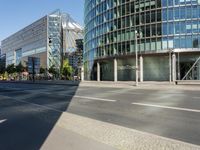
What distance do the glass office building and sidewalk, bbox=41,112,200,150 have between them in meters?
44.1

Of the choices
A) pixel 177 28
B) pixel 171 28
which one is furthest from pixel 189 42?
pixel 171 28

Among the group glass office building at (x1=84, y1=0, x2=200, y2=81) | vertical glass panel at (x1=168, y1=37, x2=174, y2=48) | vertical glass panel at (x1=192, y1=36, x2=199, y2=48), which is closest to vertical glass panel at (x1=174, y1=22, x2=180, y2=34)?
glass office building at (x1=84, y1=0, x2=200, y2=81)

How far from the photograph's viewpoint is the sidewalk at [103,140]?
638 centimetres

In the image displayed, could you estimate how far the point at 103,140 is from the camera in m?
7.08

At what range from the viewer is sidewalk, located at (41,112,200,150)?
6.38 meters

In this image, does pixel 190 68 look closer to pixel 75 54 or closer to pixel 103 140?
pixel 103 140

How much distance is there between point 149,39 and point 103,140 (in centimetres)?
5441

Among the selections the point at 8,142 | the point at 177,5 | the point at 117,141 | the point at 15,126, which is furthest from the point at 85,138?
the point at 177,5

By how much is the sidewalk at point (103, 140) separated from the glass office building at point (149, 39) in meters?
44.1

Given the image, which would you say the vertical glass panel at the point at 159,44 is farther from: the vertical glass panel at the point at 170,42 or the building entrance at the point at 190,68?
the building entrance at the point at 190,68

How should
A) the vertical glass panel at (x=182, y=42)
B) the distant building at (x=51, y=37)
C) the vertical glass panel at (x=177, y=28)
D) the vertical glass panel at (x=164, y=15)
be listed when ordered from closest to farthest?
the vertical glass panel at (x=182, y=42) < the vertical glass panel at (x=177, y=28) < the vertical glass panel at (x=164, y=15) < the distant building at (x=51, y=37)

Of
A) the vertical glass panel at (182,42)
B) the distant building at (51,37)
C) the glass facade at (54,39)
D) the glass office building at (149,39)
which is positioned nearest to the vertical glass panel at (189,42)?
the glass office building at (149,39)

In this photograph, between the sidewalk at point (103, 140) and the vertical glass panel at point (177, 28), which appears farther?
the vertical glass panel at point (177, 28)

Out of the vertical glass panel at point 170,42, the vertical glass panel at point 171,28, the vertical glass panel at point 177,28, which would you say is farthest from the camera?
the vertical glass panel at point 171,28
